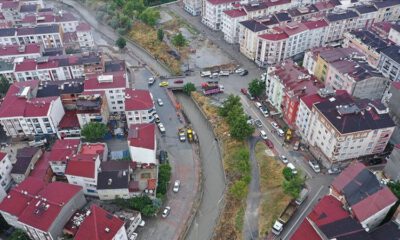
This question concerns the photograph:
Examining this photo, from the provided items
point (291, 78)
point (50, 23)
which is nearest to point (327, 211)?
point (291, 78)

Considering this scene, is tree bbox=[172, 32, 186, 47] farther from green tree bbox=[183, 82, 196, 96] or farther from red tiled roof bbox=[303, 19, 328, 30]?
red tiled roof bbox=[303, 19, 328, 30]

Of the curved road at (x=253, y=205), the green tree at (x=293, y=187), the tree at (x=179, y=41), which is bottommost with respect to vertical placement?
the curved road at (x=253, y=205)

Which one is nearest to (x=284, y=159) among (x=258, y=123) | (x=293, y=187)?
(x=293, y=187)

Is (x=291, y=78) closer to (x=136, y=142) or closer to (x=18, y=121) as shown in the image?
(x=136, y=142)

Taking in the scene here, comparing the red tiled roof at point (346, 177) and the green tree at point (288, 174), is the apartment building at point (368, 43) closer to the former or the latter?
the red tiled roof at point (346, 177)

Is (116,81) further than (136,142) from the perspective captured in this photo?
Yes

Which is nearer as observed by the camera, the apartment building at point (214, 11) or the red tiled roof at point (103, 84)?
the red tiled roof at point (103, 84)

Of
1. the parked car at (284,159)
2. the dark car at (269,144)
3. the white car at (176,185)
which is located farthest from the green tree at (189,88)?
the parked car at (284,159)
